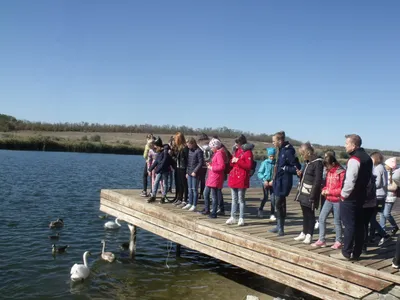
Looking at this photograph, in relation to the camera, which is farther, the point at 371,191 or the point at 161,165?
the point at 161,165

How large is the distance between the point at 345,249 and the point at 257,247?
1626mm

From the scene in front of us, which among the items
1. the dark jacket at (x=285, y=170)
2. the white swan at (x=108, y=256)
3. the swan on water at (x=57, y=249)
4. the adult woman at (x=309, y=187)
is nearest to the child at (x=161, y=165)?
the white swan at (x=108, y=256)

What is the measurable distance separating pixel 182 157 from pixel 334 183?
469 centimetres

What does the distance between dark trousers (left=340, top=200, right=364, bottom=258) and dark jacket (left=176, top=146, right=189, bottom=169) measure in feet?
17.1

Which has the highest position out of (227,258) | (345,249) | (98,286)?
(345,249)

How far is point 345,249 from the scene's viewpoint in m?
6.06

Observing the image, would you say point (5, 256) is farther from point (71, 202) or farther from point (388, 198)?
point (388, 198)

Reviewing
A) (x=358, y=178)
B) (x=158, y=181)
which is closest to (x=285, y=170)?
(x=358, y=178)

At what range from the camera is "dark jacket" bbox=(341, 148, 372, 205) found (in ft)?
19.2

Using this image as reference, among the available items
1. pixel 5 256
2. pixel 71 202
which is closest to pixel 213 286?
pixel 5 256

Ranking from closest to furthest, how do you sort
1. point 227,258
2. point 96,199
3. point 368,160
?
point 368,160
point 227,258
point 96,199

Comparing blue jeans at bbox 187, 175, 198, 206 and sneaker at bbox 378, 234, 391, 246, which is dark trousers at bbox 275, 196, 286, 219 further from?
blue jeans at bbox 187, 175, 198, 206

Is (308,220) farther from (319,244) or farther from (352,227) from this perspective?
(352,227)

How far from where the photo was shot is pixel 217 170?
8719 millimetres
